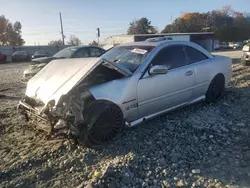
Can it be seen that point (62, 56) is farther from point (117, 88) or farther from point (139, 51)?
point (117, 88)

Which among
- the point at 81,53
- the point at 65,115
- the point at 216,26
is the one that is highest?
the point at 216,26

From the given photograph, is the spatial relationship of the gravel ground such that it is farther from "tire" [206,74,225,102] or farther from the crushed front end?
"tire" [206,74,225,102]

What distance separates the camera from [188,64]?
5078 mm

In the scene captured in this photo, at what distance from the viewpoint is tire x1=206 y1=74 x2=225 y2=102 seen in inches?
221

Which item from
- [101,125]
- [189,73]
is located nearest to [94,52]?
[189,73]

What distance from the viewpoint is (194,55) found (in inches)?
210

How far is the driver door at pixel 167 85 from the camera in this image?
431 cm

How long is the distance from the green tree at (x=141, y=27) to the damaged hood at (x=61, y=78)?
241ft

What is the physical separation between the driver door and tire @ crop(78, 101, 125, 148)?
Result: 51cm

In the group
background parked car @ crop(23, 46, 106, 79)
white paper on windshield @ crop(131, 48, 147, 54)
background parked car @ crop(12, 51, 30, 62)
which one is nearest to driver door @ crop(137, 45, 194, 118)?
white paper on windshield @ crop(131, 48, 147, 54)

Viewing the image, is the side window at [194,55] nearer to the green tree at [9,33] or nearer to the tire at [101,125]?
→ the tire at [101,125]

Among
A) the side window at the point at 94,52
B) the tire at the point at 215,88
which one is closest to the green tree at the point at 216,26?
the side window at the point at 94,52

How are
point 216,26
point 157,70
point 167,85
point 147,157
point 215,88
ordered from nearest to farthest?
1. point 147,157
2. point 157,70
3. point 167,85
4. point 215,88
5. point 216,26

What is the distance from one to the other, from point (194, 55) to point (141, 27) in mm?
73447
